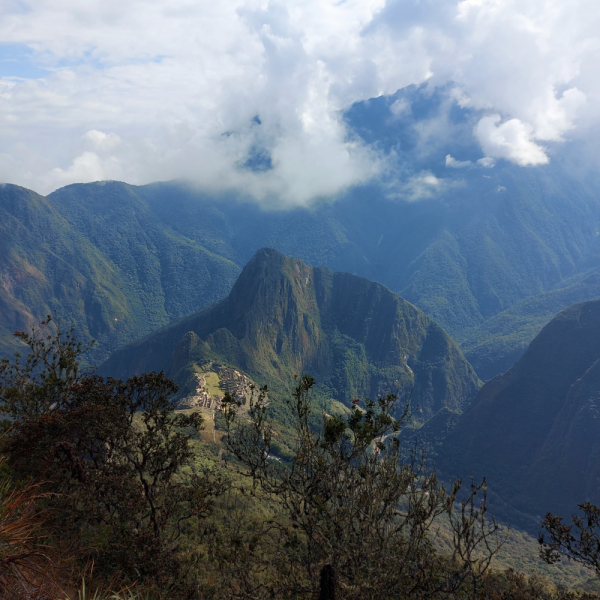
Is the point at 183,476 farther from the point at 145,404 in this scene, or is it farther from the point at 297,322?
the point at 297,322

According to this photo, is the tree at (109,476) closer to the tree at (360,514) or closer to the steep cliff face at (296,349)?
the tree at (360,514)

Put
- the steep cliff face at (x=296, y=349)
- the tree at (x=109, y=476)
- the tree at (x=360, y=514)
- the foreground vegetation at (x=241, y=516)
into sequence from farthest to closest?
the steep cliff face at (x=296, y=349) < the tree at (x=109, y=476) < the tree at (x=360, y=514) < the foreground vegetation at (x=241, y=516)

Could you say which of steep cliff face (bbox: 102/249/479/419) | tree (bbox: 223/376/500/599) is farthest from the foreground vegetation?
steep cliff face (bbox: 102/249/479/419)

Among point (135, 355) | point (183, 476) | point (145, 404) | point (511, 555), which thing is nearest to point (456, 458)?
point (511, 555)

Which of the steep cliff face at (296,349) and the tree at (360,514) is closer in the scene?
the tree at (360,514)

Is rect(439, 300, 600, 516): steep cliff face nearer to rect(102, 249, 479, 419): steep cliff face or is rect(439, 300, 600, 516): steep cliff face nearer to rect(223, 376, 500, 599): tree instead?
rect(102, 249, 479, 419): steep cliff face

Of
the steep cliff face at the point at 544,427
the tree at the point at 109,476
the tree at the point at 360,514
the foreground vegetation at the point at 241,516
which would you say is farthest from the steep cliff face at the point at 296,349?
the tree at the point at 360,514

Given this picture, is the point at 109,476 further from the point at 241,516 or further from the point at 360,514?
the point at 360,514

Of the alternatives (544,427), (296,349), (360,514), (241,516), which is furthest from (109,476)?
(296,349)
